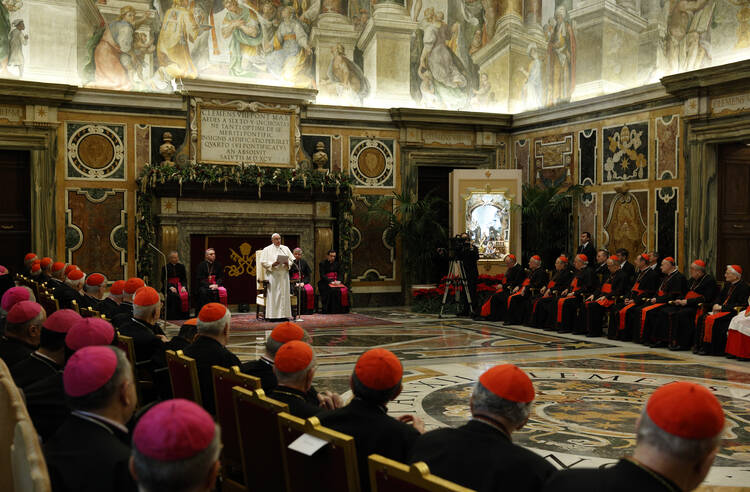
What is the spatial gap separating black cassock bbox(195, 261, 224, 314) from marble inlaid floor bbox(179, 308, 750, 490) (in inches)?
105

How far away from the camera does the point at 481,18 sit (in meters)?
17.4

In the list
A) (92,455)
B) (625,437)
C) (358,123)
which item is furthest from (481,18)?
(92,455)

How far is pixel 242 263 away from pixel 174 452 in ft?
45.7

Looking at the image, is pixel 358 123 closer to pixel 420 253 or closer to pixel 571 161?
pixel 420 253

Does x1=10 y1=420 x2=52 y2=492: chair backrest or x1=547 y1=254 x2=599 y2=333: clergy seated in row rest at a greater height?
x1=10 y1=420 x2=52 y2=492: chair backrest

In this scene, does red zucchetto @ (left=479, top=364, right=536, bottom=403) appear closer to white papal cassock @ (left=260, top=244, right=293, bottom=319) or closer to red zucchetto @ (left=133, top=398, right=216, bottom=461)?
red zucchetto @ (left=133, top=398, right=216, bottom=461)

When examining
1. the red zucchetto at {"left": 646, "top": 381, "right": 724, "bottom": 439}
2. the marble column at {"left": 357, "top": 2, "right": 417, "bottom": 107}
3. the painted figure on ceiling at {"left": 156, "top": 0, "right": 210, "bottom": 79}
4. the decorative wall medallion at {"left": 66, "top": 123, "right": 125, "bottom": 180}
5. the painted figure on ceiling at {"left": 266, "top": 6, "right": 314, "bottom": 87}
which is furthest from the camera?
the marble column at {"left": 357, "top": 2, "right": 417, "bottom": 107}

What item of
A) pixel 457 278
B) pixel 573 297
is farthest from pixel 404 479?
pixel 457 278

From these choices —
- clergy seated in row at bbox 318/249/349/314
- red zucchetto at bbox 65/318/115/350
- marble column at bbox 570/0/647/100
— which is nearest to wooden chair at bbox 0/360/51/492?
red zucchetto at bbox 65/318/115/350

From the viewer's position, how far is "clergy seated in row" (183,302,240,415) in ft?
14.9

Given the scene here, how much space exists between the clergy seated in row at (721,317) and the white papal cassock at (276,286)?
6.73m

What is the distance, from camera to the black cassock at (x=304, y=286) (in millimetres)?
14284

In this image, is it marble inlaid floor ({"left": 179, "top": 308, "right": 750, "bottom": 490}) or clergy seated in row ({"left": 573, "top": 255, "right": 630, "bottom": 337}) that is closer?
marble inlaid floor ({"left": 179, "top": 308, "right": 750, "bottom": 490})

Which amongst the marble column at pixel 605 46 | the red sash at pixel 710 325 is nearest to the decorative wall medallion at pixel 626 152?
the marble column at pixel 605 46
